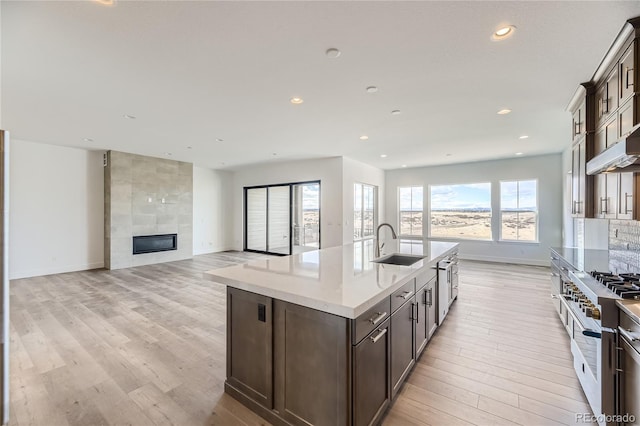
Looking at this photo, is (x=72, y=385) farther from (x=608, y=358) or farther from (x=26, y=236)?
(x=26, y=236)

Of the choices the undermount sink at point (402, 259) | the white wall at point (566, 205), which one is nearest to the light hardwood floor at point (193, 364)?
the undermount sink at point (402, 259)

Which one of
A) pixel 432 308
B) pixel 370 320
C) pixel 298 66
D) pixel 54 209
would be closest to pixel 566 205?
pixel 432 308

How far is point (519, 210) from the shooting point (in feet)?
22.9

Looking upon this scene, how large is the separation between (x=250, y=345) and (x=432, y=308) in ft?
6.40

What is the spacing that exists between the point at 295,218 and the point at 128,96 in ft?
17.4

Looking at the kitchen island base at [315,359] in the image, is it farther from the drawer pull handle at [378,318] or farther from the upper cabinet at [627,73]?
the upper cabinet at [627,73]

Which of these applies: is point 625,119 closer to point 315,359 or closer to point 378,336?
point 378,336

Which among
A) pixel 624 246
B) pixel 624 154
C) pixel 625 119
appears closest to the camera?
pixel 624 154

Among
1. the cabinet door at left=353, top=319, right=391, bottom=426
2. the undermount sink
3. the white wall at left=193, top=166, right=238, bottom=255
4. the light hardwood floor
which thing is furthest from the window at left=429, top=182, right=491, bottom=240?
the cabinet door at left=353, top=319, right=391, bottom=426

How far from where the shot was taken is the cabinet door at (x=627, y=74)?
206 centimetres

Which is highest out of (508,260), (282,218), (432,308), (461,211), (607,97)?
(607,97)

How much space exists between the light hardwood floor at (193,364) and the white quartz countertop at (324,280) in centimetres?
93

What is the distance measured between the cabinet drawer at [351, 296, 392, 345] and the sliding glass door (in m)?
5.81

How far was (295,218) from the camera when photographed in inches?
319
